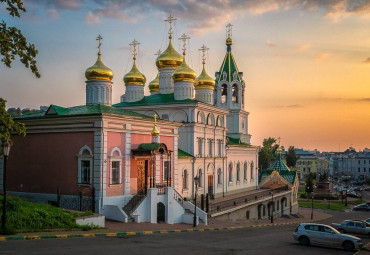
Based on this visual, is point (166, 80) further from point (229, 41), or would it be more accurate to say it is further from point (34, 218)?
point (34, 218)

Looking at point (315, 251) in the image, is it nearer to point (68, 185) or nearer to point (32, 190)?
point (68, 185)

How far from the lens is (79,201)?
2389 centimetres

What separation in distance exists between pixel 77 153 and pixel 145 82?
1902 cm

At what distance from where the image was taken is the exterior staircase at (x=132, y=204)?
24.4 m

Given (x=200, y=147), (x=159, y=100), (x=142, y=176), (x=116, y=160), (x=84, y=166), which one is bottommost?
(x=142, y=176)

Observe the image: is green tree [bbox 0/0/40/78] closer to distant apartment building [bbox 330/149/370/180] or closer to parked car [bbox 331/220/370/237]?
parked car [bbox 331/220/370/237]

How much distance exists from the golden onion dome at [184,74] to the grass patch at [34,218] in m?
20.8

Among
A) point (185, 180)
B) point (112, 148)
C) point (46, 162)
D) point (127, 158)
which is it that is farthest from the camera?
point (185, 180)

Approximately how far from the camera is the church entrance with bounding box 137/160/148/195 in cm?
2681

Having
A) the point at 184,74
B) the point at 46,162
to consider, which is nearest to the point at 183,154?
the point at 184,74

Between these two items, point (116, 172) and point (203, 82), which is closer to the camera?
point (116, 172)

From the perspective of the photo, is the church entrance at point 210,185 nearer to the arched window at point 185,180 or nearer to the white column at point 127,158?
the arched window at point 185,180

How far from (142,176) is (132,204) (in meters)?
2.24

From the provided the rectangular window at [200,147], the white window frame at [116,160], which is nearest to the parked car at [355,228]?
the rectangular window at [200,147]
